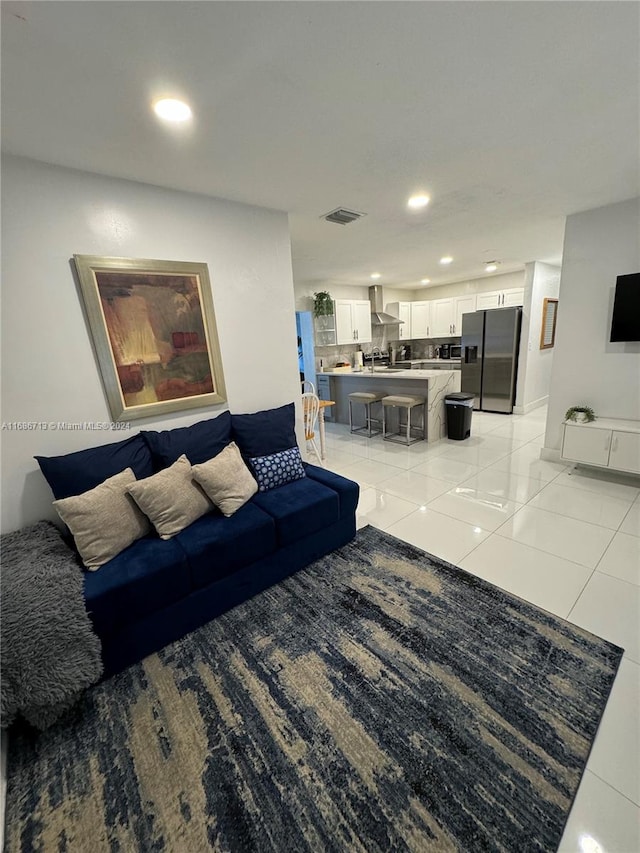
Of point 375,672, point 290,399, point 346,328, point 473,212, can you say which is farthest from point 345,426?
point 375,672

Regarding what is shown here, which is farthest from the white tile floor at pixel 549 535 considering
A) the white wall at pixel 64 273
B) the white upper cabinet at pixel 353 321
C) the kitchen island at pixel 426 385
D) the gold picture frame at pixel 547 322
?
the white upper cabinet at pixel 353 321

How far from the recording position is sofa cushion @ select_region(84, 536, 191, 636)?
1.58 meters

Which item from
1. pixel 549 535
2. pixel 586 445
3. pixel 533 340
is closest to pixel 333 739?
pixel 549 535

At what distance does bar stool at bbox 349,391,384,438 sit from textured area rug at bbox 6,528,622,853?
3.41m

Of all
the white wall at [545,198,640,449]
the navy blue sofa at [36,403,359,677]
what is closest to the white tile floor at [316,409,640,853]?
the navy blue sofa at [36,403,359,677]

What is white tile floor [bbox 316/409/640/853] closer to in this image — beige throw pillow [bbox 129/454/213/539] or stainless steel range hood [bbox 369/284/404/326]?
beige throw pillow [bbox 129/454/213/539]

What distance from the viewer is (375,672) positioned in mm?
1610

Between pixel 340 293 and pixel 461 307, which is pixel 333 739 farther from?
pixel 461 307

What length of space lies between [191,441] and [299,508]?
893mm

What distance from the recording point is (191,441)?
2.38m

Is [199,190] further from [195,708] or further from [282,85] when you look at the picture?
[195,708]

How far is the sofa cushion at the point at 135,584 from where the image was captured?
5.20ft

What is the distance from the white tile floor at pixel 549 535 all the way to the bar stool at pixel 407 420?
0.30 meters

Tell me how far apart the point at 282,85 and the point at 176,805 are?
2.82 metres
